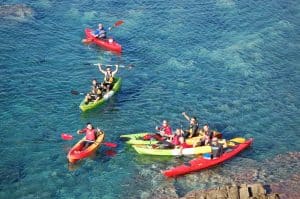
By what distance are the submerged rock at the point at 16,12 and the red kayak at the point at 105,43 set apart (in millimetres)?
6489

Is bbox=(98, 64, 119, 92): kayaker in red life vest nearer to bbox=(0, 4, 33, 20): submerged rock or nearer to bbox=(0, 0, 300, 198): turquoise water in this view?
bbox=(0, 0, 300, 198): turquoise water

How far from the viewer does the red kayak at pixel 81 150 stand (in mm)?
27267

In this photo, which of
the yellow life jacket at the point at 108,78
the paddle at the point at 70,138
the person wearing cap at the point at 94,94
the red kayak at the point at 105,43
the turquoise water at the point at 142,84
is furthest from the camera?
the red kayak at the point at 105,43

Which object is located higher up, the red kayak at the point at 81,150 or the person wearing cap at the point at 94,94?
the person wearing cap at the point at 94,94

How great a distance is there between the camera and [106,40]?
39.6 meters

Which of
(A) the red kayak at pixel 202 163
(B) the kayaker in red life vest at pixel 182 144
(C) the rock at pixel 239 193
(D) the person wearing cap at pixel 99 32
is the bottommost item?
(A) the red kayak at pixel 202 163

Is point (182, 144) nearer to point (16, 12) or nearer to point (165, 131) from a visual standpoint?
point (165, 131)

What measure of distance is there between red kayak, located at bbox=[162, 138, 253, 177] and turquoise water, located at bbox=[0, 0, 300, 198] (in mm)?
401

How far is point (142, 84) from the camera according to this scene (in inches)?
1405

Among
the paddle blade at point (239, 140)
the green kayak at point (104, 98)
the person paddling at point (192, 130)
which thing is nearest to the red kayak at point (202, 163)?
the paddle blade at point (239, 140)

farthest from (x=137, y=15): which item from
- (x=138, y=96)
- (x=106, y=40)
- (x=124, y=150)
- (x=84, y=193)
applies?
(x=84, y=193)

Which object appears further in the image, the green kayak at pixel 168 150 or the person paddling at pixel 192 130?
the person paddling at pixel 192 130

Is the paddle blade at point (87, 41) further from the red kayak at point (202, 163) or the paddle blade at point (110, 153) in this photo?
the red kayak at point (202, 163)

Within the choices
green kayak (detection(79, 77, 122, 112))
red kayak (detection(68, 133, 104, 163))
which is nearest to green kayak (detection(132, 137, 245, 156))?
red kayak (detection(68, 133, 104, 163))
